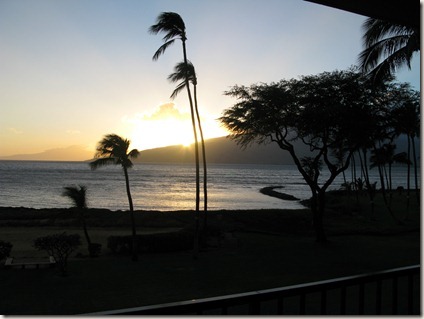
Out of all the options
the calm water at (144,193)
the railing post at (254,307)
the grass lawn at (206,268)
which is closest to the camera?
the railing post at (254,307)

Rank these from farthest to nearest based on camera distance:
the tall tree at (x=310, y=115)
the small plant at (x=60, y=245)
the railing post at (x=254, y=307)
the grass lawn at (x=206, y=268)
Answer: the tall tree at (x=310, y=115) < the small plant at (x=60, y=245) < the grass lawn at (x=206, y=268) < the railing post at (x=254, y=307)

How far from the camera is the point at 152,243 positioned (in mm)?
16609

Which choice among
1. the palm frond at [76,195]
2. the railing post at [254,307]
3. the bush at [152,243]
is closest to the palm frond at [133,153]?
the palm frond at [76,195]

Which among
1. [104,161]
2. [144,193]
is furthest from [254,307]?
[144,193]

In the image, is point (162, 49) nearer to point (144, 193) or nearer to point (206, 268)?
point (206, 268)

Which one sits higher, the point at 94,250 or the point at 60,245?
the point at 60,245

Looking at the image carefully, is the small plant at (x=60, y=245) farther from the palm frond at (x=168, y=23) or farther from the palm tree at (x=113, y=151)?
the palm frond at (x=168, y=23)

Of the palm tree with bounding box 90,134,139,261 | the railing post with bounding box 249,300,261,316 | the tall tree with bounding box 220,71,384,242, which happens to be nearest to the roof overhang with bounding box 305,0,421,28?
the railing post with bounding box 249,300,261,316

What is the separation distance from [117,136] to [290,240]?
8.77 meters

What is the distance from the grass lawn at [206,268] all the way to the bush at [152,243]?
422 millimetres

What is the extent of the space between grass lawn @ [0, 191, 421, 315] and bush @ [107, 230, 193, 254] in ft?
1.38

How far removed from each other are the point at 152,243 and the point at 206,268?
13.9 ft

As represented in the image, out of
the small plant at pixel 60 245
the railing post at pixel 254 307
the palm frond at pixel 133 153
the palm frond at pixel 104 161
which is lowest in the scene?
the small plant at pixel 60 245

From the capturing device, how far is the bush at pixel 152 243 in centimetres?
1631
